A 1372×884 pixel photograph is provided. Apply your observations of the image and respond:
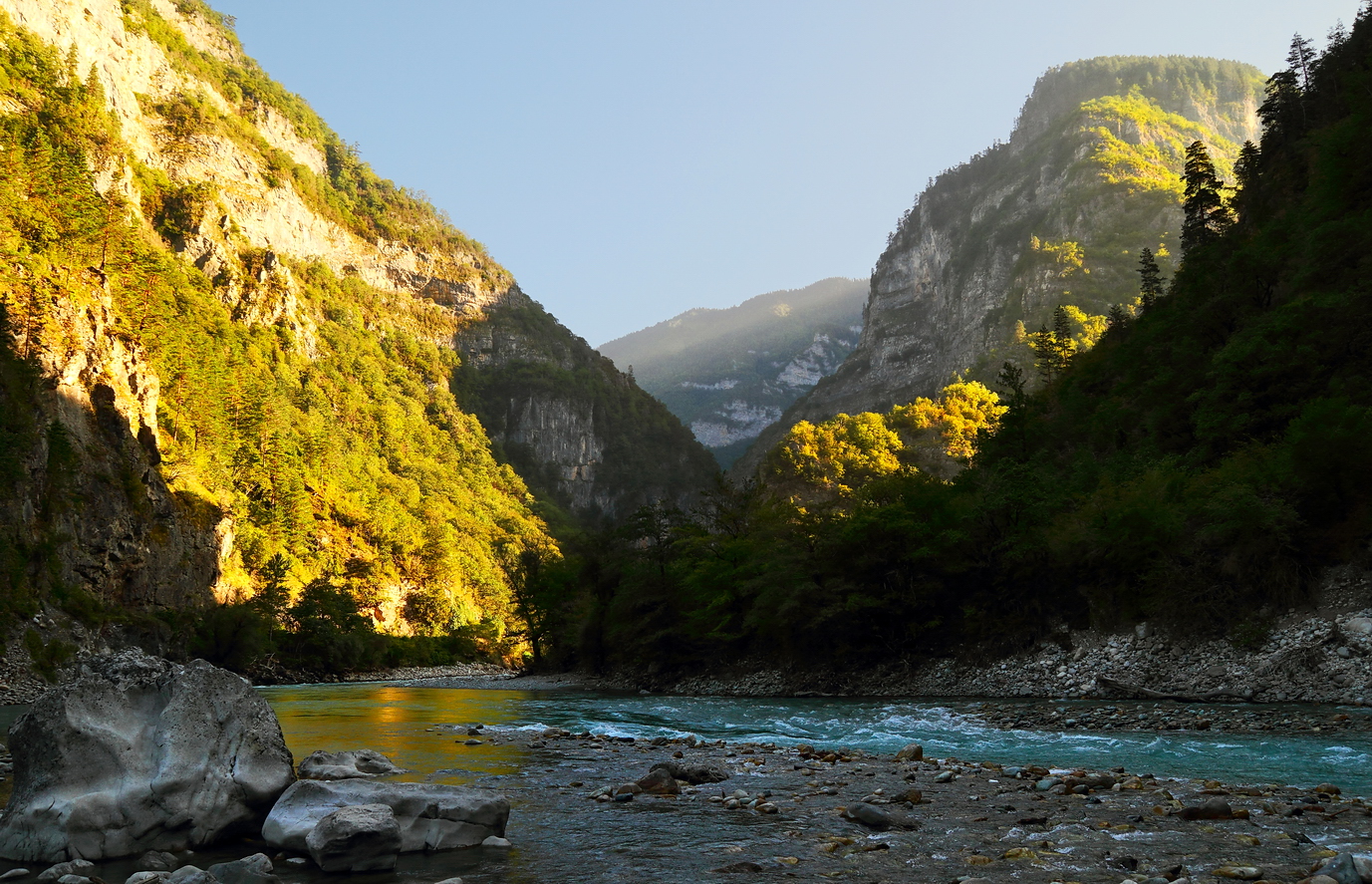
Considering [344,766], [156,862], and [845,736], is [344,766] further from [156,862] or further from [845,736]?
[845,736]

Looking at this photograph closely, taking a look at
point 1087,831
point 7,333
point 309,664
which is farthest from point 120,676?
point 309,664

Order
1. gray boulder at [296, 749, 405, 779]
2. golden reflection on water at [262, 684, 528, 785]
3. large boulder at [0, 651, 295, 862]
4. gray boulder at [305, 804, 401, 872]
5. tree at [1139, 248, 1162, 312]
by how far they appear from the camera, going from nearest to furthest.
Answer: gray boulder at [305, 804, 401, 872] → large boulder at [0, 651, 295, 862] → gray boulder at [296, 749, 405, 779] → golden reflection on water at [262, 684, 528, 785] → tree at [1139, 248, 1162, 312]

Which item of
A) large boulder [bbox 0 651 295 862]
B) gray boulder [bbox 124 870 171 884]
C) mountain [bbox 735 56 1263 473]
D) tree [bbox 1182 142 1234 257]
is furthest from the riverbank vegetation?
mountain [bbox 735 56 1263 473]

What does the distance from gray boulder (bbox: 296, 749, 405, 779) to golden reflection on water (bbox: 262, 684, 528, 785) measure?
2.40 feet

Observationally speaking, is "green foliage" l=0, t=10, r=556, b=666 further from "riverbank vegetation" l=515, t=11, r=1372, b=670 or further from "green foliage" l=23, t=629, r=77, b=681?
"riverbank vegetation" l=515, t=11, r=1372, b=670

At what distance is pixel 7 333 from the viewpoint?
54.0m

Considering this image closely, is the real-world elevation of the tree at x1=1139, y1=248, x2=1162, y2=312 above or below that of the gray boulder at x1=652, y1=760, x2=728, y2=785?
above

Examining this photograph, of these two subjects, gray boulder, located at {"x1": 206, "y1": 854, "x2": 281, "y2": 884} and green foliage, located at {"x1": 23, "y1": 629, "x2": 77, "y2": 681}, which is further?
green foliage, located at {"x1": 23, "y1": 629, "x2": 77, "y2": 681}

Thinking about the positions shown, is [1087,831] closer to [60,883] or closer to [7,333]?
[60,883]

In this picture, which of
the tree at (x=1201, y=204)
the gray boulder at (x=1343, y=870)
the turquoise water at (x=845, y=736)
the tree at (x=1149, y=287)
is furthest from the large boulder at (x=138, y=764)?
the tree at (x=1201, y=204)

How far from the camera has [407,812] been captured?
8.09 m

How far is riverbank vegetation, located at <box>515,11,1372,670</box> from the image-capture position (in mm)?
25188

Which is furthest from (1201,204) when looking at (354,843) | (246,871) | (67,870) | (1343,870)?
(67,870)

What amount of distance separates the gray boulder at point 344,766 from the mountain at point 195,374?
4169cm
